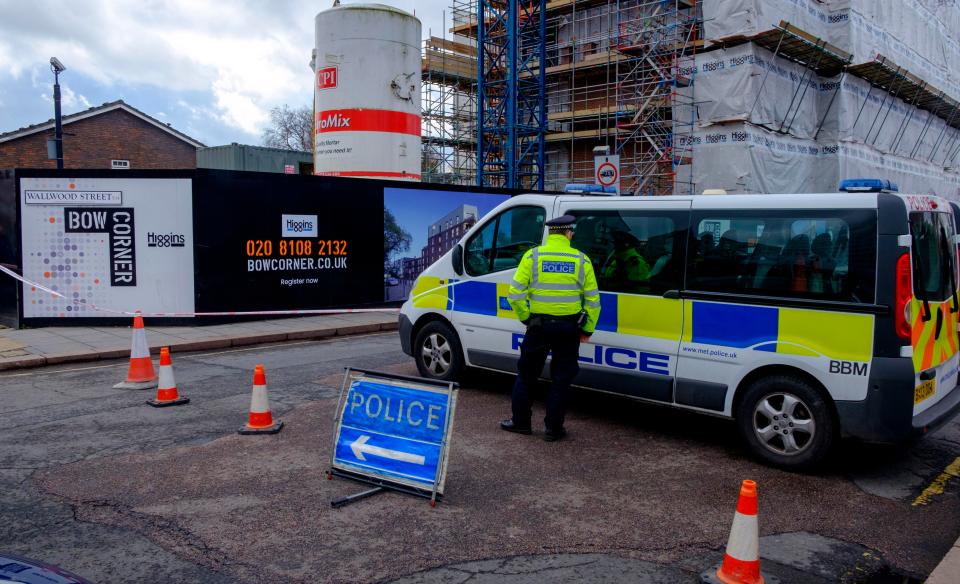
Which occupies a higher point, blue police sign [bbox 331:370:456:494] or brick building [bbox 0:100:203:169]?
brick building [bbox 0:100:203:169]

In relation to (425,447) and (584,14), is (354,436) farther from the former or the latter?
(584,14)

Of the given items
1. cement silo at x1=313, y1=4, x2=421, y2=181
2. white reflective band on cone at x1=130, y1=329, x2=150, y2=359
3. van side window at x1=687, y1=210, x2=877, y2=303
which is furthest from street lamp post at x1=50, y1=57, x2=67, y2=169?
van side window at x1=687, y1=210, x2=877, y2=303

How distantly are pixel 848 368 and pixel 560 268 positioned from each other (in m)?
2.24

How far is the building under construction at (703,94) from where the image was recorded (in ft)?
82.4

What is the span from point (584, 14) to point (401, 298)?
83.3ft

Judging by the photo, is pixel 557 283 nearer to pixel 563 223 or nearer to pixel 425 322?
pixel 563 223

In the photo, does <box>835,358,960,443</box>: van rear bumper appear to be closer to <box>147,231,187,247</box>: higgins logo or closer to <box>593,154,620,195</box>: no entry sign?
<box>593,154,620,195</box>: no entry sign

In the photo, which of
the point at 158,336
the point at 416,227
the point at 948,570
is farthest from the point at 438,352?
the point at 416,227

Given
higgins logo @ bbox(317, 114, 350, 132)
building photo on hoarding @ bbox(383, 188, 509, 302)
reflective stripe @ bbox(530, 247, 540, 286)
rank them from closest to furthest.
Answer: reflective stripe @ bbox(530, 247, 540, 286) < building photo on hoarding @ bbox(383, 188, 509, 302) < higgins logo @ bbox(317, 114, 350, 132)

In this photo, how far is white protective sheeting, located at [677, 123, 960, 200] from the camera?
24703 millimetres

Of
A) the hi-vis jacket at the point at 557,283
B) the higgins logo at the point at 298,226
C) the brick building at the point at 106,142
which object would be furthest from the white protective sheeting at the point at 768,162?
the brick building at the point at 106,142

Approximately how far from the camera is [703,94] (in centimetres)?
2612

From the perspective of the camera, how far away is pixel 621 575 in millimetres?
3941

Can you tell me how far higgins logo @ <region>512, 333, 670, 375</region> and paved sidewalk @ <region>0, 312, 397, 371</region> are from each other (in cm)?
669
